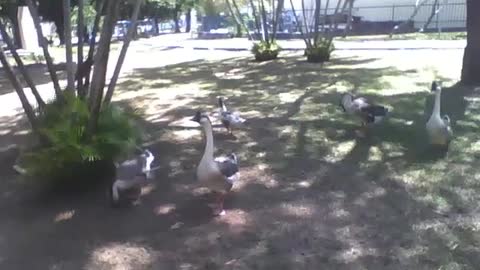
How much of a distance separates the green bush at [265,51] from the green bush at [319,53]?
5.79 ft

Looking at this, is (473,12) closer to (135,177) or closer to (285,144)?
(285,144)

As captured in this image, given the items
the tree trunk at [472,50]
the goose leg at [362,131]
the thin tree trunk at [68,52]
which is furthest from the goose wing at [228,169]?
the tree trunk at [472,50]

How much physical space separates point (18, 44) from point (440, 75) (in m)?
22.1

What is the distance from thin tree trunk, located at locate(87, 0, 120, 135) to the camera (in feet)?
19.0

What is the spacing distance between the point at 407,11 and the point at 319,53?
2128 centimetres

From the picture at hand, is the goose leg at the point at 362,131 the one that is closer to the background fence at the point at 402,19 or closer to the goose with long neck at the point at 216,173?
the goose with long neck at the point at 216,173

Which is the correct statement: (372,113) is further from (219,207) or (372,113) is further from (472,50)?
(472,50)

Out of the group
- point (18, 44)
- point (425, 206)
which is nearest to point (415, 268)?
point (425, 206)

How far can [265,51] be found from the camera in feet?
62.6

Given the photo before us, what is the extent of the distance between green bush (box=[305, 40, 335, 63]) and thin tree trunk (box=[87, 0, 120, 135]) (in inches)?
476

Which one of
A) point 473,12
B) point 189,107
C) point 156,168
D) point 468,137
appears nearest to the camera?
point 156,168

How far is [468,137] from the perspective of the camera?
7.27m

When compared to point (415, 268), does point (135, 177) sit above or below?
above

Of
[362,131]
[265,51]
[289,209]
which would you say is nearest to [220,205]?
[289,209]
